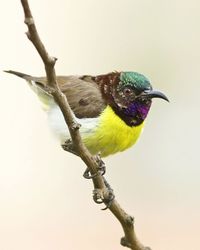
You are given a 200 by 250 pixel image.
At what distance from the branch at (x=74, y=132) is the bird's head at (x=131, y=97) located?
3.18 feet

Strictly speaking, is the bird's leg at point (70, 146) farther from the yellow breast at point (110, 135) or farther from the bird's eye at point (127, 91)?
the bird's eye at point (127, 91)

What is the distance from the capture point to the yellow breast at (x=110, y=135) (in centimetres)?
327

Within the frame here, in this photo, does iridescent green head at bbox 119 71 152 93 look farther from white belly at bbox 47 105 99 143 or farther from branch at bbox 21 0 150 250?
branch at bbox 21 0 150 250

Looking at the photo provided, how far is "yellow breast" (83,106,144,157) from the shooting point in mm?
3273

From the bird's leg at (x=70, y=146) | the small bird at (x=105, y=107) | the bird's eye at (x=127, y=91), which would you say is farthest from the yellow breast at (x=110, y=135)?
the bird's leg at (x=70, y=146)

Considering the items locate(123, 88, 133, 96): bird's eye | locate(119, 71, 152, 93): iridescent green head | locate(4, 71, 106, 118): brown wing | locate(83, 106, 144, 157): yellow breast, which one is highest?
locate(119, 71, 152, 93): iridescent green head

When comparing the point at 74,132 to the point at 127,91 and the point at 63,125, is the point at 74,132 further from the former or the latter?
the point at 127,91

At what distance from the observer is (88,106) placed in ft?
11.0

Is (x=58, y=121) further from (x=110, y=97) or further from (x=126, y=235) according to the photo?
(x=126, y=235)

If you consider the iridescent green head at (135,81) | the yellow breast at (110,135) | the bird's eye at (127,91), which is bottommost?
the yellow breast at (110,135)

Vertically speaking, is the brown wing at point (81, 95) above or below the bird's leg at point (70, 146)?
below

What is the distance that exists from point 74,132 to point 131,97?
128 cm

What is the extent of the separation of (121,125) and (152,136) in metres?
3.60

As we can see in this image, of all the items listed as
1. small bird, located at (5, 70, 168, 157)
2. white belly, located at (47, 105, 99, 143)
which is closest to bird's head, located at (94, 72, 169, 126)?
small bird, located at (5, 70, 168, 157)
